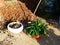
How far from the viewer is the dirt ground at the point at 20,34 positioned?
282 inches

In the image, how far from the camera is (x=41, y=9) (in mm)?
8453

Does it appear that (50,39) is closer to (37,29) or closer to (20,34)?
(37,29)

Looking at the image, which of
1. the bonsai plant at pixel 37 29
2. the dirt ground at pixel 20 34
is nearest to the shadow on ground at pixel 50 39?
the dirt ground at pixel 20 34

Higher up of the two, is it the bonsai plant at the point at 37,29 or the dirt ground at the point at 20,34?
the bonsai plant at the point at 37,29

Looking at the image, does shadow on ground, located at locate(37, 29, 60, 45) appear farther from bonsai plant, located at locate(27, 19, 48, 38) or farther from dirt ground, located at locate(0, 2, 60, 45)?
bonsai plant, located at locate(27, 19, 48, 38)

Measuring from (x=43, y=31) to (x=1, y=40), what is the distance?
1.44m

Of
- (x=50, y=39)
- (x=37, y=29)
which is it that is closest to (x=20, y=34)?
(x=37, y=29)

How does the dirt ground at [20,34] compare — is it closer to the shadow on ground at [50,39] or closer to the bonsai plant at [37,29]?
the shadow on ground at [50,39]

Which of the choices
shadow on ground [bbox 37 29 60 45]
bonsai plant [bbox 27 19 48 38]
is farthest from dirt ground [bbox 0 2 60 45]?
bonsai plant [bbox 27 19 48 38]

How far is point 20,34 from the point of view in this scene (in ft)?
24.7

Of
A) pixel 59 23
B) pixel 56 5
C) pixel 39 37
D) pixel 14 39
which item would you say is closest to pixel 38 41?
pixel 39 37

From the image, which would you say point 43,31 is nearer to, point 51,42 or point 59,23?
point 51,42

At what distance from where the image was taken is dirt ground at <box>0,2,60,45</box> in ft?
23.5

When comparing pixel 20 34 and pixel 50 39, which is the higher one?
pixel 50 39
